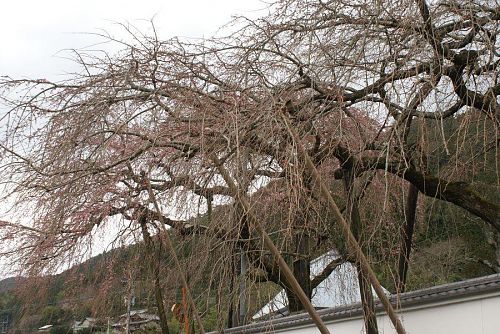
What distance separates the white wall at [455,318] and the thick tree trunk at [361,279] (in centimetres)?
26

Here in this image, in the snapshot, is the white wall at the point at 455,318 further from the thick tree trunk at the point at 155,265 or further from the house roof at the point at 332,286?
the thick tree trunk at the point at 155,265

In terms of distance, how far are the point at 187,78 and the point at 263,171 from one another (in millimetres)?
956

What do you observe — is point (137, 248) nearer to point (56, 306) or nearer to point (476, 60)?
point (56, 306)

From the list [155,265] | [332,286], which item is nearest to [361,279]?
[155,265]

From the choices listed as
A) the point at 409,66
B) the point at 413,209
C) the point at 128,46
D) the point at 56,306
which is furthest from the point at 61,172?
the point at 56,306

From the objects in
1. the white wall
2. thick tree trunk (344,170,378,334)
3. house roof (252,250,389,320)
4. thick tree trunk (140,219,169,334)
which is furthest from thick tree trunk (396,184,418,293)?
thick tree trunk (140,219,169,334)

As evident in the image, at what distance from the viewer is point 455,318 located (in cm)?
479

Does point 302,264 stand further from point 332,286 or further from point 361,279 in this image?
point 361,279

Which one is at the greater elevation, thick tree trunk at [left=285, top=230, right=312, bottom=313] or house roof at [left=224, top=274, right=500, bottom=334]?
thick tree trunk at [left=285, top=230, right=312, bottom=313]

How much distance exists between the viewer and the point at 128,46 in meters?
5.19

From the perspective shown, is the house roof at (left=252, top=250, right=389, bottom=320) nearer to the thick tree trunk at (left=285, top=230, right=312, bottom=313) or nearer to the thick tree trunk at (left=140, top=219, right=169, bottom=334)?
the thick tree trunk at (left=285, top=230, right=312, bottom=313)

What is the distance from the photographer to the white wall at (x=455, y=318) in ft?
14.6

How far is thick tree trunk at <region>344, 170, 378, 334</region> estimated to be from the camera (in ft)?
16.2

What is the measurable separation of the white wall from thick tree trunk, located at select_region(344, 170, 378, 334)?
260 millimetres
